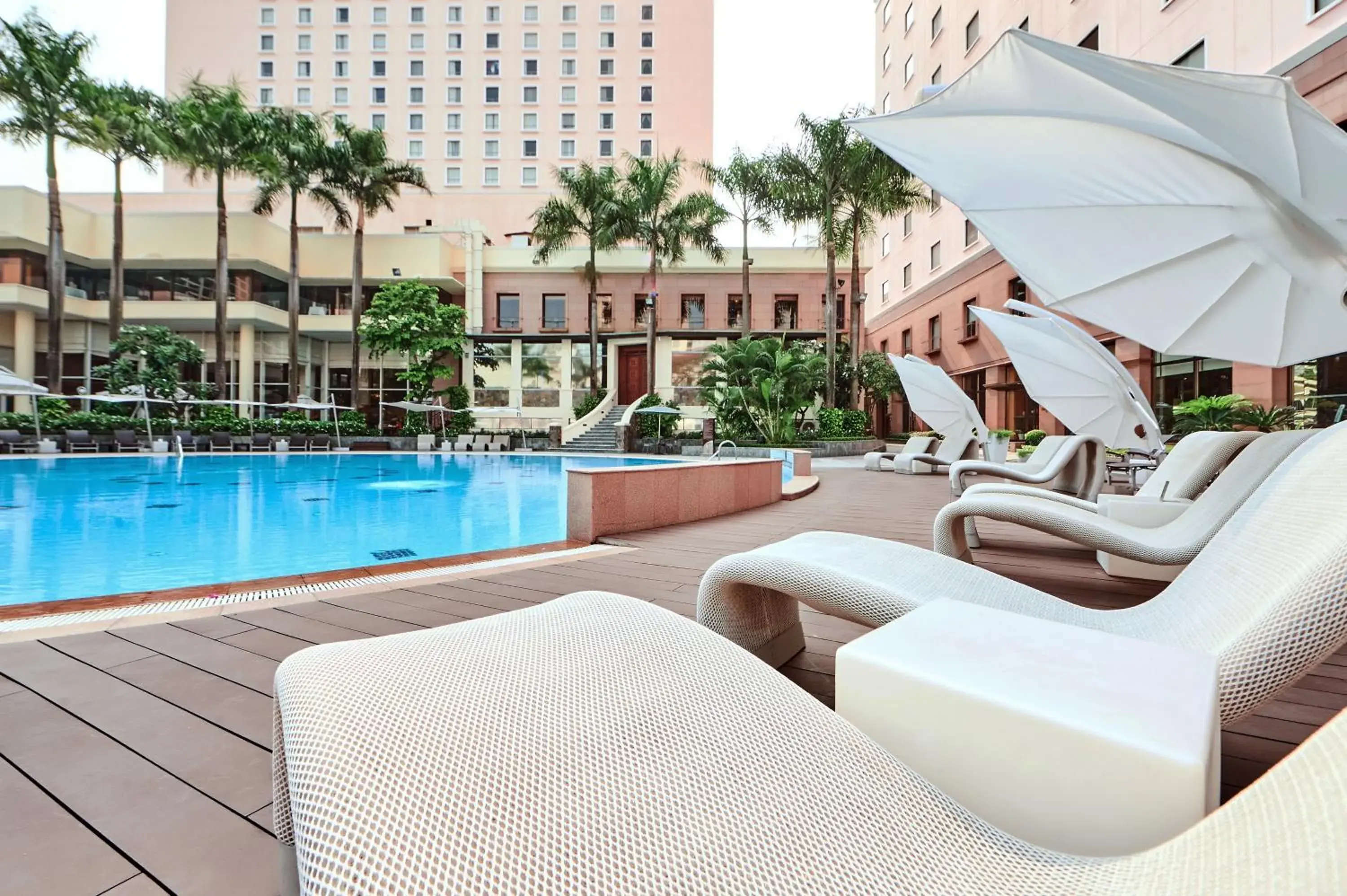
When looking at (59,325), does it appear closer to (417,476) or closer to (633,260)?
(417,476)

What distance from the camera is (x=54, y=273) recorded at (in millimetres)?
21094

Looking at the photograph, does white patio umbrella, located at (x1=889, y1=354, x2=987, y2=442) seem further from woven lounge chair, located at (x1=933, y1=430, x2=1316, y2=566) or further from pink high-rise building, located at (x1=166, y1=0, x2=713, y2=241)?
pink high-rise building, located at (x1=166, y1=0, x2=713, y2=241)

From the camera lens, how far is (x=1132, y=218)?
12.5 ft

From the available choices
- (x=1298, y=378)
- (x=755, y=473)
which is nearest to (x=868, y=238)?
(x=1298, y=378)

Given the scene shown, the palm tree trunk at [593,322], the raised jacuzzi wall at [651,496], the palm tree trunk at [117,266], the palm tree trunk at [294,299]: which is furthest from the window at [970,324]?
the palm tree trunk at [117,266]

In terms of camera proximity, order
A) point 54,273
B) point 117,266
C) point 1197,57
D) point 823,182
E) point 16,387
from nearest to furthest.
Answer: point 1197,57 < point 16,387 < point 823,182 < point 54,273 < point 117,266

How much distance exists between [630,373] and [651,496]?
1006 inches

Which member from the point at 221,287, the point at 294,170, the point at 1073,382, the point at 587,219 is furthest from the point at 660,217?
the point at 1073,382

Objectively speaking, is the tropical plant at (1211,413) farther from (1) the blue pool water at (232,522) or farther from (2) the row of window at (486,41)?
(2) the row of window at (486,41)

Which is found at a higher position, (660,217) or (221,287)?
(660,217)

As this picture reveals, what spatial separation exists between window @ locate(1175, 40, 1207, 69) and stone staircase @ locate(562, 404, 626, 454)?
1806 cm

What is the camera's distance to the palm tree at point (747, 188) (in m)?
21.4

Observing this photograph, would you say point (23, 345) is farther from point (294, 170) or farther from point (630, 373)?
point (630, 373)

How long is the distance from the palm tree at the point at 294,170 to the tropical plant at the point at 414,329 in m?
2.87
